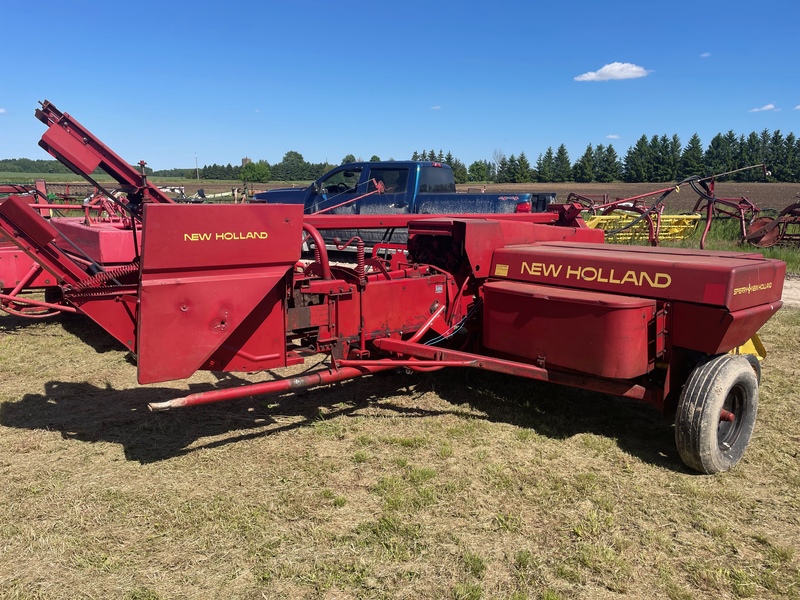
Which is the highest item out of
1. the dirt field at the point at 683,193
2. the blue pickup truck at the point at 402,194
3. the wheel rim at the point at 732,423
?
the dirt field at the point at 683,193

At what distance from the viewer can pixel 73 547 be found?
8.70ft

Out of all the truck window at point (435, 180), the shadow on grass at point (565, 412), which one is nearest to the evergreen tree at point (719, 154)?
the truck window at point (435, 180)

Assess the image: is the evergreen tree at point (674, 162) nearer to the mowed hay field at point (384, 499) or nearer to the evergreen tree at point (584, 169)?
the evergreen tree at point (584, 169)

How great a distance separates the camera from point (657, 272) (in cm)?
346

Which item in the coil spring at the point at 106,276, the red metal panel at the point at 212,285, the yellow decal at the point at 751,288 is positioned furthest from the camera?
the coil spring at the point at 106,276

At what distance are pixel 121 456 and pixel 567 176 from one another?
7748cm

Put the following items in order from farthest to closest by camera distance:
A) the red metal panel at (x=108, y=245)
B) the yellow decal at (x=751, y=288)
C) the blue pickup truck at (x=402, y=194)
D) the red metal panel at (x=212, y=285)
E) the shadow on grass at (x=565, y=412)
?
the blue pickup truck at (x=402, y=194), the red metal panel at (x=108, y=245), the shadow on grass at (x=565, y=412), the yellow decal at (x=751, y=288), the red metal panel at (x=212, y=285)

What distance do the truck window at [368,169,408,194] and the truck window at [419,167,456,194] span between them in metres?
0.29

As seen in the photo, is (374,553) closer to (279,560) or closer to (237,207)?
(279,560)

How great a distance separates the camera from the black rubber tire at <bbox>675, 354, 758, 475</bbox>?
3.28 meters

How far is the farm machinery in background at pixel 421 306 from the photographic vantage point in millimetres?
3031

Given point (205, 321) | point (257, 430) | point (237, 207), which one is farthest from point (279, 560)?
point (237, 207)

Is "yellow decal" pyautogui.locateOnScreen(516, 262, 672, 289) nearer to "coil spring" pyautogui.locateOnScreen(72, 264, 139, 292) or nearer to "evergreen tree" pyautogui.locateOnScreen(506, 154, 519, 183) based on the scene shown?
"coil spring" pyautogui.locateOnScreen(72, 264, 139, 292)

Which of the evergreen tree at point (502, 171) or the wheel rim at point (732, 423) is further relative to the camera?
the evergreen tree at point (502, 171)
